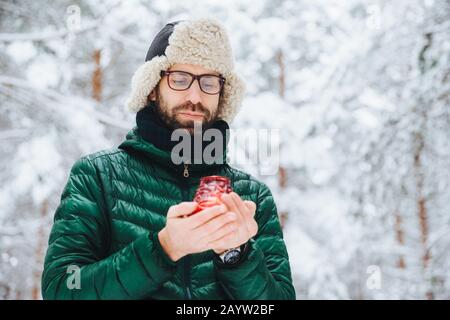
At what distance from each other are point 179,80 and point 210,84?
0.37ft

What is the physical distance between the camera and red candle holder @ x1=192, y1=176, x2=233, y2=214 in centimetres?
106

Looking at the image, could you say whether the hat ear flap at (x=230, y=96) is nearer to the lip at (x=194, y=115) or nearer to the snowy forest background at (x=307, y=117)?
the lip at (x=194, y=115)

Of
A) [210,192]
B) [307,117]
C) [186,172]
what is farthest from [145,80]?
[307,117]

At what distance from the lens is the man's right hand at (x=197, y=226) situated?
1.02 m

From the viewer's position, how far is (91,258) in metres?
1.24

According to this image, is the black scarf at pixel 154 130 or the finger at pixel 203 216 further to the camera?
the black scarf at pixel 154 130

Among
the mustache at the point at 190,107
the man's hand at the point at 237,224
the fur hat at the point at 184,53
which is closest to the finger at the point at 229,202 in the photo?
the man's hand at the point at 237,224

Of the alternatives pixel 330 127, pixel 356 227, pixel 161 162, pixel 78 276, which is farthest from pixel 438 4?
pixel 78 276

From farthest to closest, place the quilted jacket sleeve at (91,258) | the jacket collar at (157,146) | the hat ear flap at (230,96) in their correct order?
the hat ear flap at (230,96) → the jacket collar at (157,146) → the quilted jacket sleeve at (91,258)

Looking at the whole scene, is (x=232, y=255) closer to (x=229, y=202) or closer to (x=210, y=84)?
(x=229, y=202)

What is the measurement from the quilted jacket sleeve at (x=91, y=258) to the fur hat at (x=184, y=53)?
1.43ft

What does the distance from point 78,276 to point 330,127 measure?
4543mm

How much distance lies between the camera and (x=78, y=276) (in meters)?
1.15

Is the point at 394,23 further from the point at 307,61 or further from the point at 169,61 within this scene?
the point at 169,61
